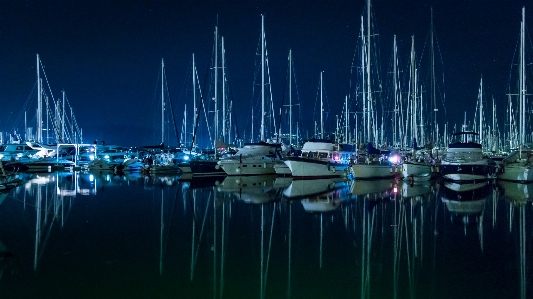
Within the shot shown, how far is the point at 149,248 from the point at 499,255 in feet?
27.2

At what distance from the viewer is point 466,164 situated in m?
34.2

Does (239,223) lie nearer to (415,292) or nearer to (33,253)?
(33,253)

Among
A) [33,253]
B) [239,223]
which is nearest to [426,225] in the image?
[239,223]

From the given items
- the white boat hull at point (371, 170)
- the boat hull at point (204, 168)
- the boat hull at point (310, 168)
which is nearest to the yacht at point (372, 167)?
the white boat hull at point (371, 170)

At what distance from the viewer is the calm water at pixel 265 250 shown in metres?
8.58

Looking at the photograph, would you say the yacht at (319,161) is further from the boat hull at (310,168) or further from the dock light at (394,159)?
the dock light at (394,159)

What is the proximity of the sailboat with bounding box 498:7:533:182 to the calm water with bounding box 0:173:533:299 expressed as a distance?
50.9ft

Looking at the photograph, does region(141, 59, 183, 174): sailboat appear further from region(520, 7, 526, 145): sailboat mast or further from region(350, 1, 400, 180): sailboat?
region(520, 7, 526, 145): sailboat mast

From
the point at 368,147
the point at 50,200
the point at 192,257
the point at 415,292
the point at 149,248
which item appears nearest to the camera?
the point at 415,292

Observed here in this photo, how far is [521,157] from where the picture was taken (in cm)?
3644

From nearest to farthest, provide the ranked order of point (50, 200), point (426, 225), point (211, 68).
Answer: point (426, 225) → point (50, 200) → point (211, 68)

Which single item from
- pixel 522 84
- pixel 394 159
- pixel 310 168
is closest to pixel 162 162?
pixel 310 168

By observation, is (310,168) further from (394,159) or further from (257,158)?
(394,159)

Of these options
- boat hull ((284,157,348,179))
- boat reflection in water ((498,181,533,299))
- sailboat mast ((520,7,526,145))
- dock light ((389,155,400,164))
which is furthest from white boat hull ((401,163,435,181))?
boat reflection in water ((498,181,533,299))
